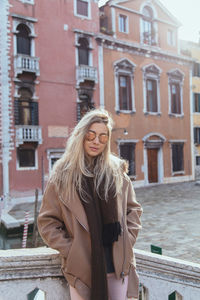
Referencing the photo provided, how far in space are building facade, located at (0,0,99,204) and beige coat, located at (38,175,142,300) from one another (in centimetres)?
1145

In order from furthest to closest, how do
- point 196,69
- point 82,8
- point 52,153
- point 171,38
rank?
point 196,69, point 171,38, point 82,8, point 52,153

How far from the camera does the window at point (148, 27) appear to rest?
18.3m

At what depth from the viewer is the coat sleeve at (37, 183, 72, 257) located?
1.79m

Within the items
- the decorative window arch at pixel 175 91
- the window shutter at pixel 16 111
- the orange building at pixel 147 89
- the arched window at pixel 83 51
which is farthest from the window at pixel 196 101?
the window shutter at pixel 16 111

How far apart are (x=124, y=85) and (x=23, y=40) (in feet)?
20.2

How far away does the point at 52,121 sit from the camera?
1463 cm

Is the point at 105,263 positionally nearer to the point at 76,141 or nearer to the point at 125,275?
the point at 125,275

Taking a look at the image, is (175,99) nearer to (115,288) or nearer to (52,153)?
(52,153)

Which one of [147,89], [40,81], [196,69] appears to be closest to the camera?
[40,81]

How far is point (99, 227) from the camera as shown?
73.2 inches

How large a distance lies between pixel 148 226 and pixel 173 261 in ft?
21.8

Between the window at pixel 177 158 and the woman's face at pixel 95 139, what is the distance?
17767mm

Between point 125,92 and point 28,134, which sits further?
point 125,92

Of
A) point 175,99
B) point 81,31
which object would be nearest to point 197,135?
point 175,99
